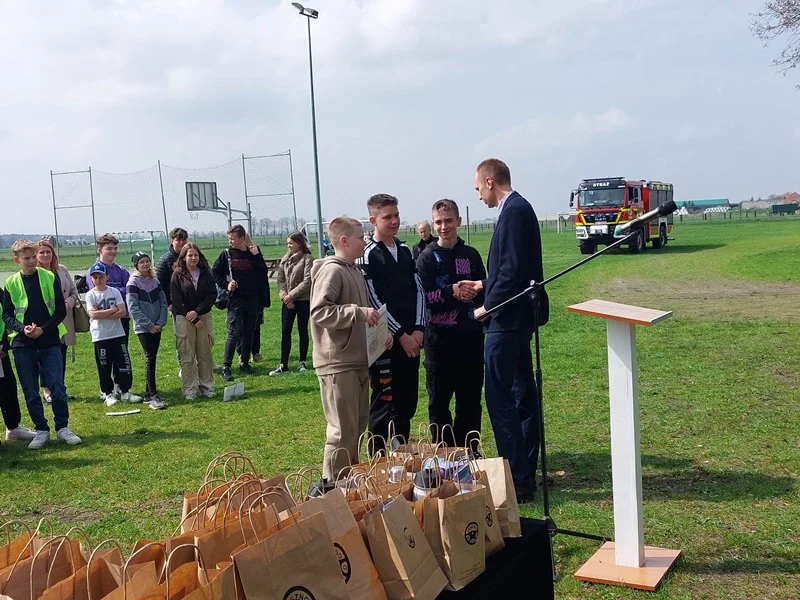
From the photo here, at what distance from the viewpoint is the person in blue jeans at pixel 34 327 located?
736 centimetres

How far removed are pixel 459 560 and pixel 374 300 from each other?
2.70m

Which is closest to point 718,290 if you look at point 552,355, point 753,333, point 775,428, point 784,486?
point 753,333

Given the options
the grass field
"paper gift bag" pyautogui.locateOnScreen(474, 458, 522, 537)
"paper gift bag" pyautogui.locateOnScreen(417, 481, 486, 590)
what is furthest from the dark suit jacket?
"paper gift bag" pyautogui.locateOnScreen(417, 481, 486, 590)

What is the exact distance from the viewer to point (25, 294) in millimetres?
7387

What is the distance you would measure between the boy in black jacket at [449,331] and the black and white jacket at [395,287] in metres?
0.14

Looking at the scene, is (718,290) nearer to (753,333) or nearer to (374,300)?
(753,333)

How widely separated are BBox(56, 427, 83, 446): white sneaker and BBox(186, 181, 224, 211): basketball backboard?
15.2 m

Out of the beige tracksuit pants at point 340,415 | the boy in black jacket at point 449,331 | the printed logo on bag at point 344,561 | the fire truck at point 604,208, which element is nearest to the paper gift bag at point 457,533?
the printed logo on bag at point 344,561

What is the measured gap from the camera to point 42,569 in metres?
2.60

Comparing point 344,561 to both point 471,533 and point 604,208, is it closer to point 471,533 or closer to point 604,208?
point 471,533

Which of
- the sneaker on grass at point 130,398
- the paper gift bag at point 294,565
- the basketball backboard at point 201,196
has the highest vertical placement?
the basketball backboard at point 201,196

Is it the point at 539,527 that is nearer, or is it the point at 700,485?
the point at 539,527

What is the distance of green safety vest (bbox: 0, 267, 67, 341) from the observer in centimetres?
736

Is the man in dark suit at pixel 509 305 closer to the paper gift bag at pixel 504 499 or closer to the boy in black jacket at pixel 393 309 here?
the boy in black jacket at pixel 393 309
